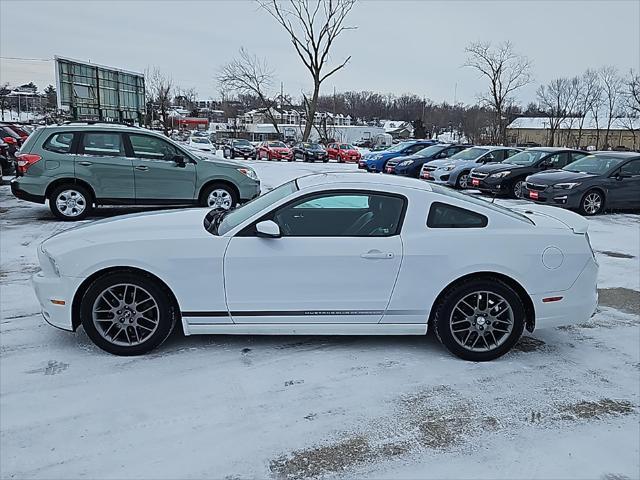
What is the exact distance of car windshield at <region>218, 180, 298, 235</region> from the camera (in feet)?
13.7

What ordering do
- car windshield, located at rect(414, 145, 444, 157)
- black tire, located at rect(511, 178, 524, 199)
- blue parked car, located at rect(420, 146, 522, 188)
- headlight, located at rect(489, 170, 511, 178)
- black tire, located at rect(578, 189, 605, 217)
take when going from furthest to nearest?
1. car windshield, located at rect(414, 145, 444, 157)
2. blue parked car, located at rect(420, 146, 522, 188)
3. headlight, located at rect(489, 170, 511, 178)
4. black tire, located at rect(511, 178, 524, 199)
5. black tire, located at rect(578, 189, 605, 217)

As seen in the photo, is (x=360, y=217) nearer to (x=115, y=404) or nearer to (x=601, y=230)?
(x=115, y=404)

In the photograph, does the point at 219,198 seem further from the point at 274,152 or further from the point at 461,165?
the point at 274,152

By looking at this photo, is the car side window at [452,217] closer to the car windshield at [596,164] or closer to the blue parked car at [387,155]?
the car windshield at [596,164]

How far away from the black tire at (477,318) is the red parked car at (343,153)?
32.2m

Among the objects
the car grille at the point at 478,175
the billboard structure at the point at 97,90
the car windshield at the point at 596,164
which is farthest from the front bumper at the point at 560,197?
the billboard structure at the point at 97,90

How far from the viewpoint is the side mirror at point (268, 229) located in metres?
3.93

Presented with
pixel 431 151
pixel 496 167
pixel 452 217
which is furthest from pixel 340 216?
pixel 431 151

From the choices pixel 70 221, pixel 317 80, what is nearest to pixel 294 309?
pixel 70 221

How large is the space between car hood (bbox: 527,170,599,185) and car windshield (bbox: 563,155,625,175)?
370 mm

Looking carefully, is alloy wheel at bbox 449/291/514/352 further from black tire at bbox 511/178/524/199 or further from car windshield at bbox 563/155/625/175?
black tire at bbox 511/178/524/199

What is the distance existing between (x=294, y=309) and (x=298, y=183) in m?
1.15

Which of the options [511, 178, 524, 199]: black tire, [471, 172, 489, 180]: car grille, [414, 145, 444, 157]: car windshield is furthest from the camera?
[414, 145, 444, 157]: car windshield

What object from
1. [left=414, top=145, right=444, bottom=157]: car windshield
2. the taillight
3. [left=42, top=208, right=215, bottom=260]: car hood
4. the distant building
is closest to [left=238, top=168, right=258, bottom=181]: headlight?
the taillight
